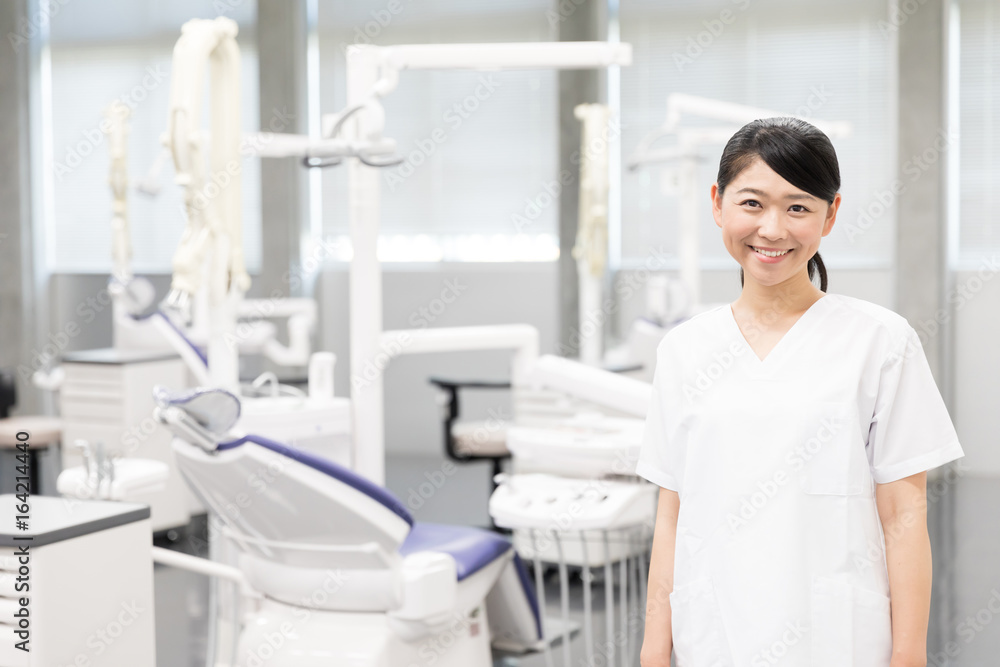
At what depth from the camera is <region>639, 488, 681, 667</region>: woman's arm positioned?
4.72ft

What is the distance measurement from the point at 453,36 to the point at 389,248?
1541 millimetres

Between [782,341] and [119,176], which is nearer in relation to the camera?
[782,341]

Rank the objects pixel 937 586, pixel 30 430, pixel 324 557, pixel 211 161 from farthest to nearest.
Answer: pixel 30 430 < pixel 937 586 < pixel 211 161 < pixel 324 557

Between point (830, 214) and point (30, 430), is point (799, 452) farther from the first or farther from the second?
point (30, 430)

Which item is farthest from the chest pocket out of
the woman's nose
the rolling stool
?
the rolling stool

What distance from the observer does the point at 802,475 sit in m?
1.32

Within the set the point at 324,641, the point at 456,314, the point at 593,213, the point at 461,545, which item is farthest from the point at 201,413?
the point at 456,314

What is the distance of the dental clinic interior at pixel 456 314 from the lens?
67.2 inches

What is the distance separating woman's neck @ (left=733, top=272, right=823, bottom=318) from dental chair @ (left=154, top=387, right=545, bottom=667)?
1.12 metres

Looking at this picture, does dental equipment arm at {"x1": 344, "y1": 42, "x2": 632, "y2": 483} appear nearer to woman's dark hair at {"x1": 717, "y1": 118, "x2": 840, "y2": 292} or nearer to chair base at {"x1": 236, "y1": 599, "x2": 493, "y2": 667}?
chair base at {"x1": 236, "y1": 599, "x2": 493, "y2": 667}

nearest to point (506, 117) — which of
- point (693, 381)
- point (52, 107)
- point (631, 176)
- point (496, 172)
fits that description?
point (496, 172)

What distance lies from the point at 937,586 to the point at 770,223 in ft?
10.2

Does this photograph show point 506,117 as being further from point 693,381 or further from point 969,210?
point 693,381

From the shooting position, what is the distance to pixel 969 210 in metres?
5.86
